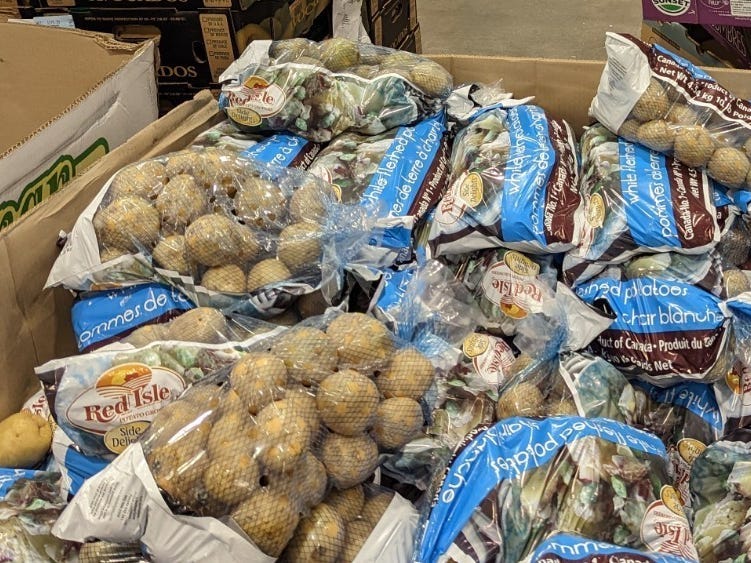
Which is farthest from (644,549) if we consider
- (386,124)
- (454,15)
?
(454,15)

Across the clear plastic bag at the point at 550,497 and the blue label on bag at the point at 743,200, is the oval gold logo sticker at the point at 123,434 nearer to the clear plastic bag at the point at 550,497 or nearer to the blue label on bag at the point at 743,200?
the clear plastic bag at the point at 550,497

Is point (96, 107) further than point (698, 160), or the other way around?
point (96, 107)

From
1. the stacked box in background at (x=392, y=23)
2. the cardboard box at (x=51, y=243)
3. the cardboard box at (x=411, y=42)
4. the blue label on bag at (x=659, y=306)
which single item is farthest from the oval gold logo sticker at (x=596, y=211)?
the cardboard box at (x=411, y=42)

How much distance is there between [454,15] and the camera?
14.7 ft

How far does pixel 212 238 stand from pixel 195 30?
2.86 feet

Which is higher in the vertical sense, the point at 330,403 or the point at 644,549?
the point at 330,403

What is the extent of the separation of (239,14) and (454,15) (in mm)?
3032

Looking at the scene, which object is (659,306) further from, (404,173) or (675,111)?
(404,173)

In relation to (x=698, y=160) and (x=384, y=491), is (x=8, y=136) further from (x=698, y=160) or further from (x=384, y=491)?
(x=698, y=160)

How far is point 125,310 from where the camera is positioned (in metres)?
1.23

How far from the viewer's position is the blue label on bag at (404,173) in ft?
4.63

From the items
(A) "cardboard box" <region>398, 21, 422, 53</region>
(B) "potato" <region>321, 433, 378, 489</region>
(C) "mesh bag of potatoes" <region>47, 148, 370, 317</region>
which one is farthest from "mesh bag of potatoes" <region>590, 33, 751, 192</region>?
(A) "cardboard box" <region>398, 21, 422, 53</region>

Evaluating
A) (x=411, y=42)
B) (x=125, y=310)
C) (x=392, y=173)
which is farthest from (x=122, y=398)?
(x=411, y=42)

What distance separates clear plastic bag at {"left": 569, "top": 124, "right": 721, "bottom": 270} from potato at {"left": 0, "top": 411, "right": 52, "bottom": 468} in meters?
1.00
